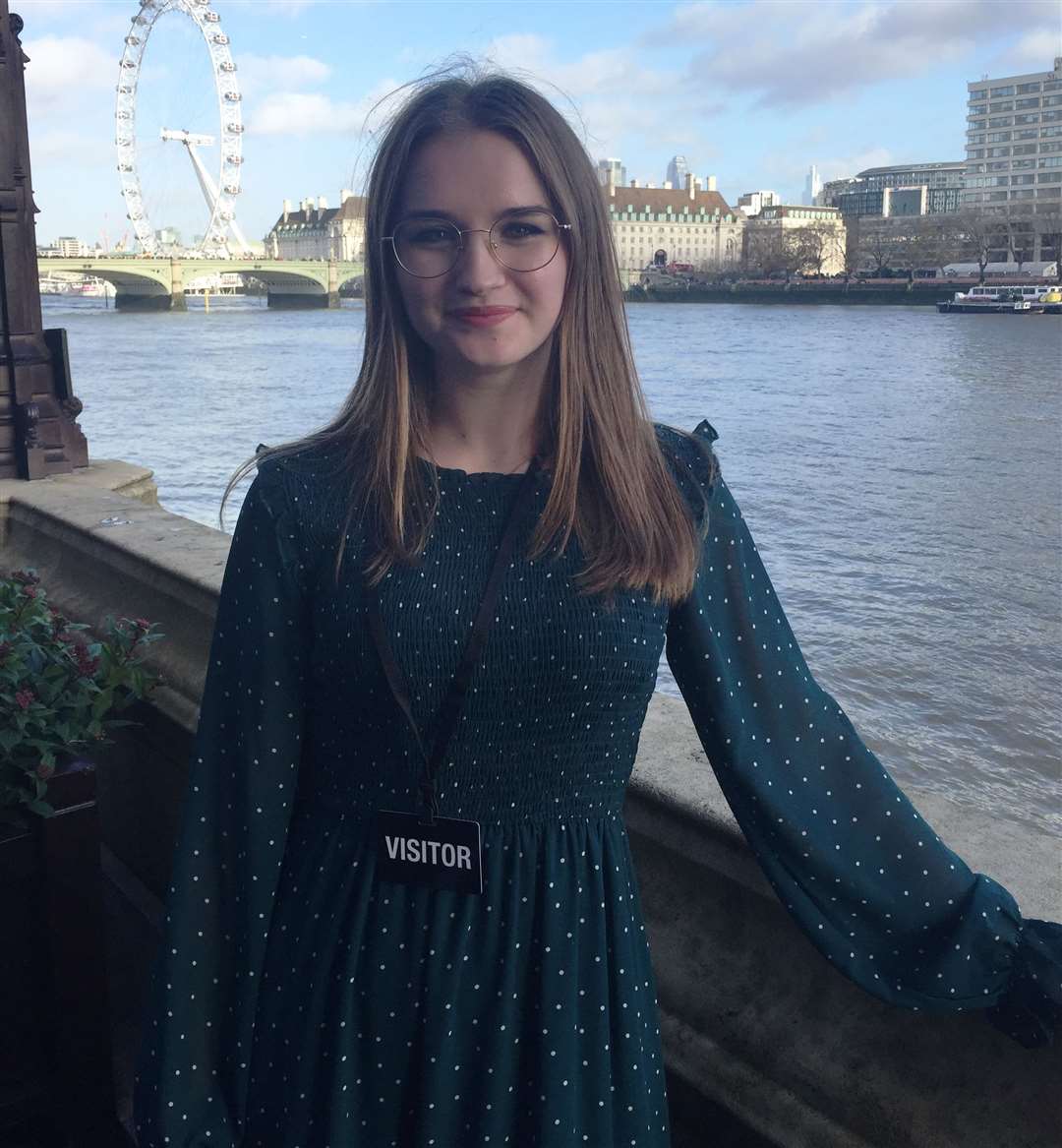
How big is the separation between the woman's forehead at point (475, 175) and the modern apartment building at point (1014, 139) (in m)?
80.8

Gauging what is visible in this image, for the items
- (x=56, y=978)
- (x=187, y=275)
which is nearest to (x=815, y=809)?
(x=56, y=978)

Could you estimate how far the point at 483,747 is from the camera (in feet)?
3.49

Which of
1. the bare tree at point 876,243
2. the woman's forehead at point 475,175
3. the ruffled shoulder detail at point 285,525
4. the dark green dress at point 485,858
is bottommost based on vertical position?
the dark green dress at point 485,858

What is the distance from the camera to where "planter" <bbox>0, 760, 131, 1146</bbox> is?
154 cm

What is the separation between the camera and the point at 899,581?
713 centimetres

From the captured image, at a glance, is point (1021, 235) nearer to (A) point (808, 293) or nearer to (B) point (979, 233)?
(B) point (979, 233)

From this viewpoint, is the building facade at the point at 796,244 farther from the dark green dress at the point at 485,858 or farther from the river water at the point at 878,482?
the dark green dress at the point at 485,858

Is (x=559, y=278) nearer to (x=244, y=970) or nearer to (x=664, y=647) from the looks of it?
(x=664, y=647)

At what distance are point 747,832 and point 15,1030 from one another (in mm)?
962

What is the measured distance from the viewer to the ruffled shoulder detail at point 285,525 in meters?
1.11

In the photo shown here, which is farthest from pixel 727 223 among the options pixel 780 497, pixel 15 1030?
pixel 15 1030

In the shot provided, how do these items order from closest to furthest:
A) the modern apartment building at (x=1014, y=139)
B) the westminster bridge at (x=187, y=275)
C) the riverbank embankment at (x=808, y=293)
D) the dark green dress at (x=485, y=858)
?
the dark green dress at (x=485, y=858) < the westminster bridge at (x=187, y=275) < the riverbank embankment at (x=808, y=293) < the modern apartment building at (x=1014, y=139)

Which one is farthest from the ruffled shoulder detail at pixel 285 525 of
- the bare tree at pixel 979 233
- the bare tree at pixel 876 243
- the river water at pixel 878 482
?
the bare tree at pixel 979 233

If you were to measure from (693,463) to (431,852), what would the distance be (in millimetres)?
399
